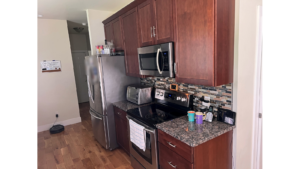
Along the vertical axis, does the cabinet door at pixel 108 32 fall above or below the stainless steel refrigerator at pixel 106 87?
above

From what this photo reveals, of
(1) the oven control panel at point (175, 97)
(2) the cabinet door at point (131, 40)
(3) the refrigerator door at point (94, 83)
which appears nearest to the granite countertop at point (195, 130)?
(1) the oven control panel at point (175, 97)

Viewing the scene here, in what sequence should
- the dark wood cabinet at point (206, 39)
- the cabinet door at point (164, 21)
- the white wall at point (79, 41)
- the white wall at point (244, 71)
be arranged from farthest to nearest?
the white wall at point (79, 41) → the cabinet door at point (164, 21) → the white wall at point (244, 71) → the dark wood cabinet at point (206, 39)

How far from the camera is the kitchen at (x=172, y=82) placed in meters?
1.41

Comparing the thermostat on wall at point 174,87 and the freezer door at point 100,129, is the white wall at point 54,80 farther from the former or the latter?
Result: the thermostat on wall at point 174,87

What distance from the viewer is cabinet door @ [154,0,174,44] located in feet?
5.66

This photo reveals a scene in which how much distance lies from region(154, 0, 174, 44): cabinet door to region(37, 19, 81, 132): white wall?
2895 mm

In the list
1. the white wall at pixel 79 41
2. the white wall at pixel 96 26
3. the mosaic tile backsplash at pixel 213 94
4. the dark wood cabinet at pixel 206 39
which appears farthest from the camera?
the white wall at pixel 79 41

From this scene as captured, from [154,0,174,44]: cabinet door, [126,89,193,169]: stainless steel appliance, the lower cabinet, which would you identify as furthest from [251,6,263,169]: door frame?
the lower cabinet

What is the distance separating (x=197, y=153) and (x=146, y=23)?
1.59m

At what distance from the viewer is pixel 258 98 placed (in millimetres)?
1656

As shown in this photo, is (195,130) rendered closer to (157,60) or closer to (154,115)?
(154,115)

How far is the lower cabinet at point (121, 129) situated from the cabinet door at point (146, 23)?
1.09 metres

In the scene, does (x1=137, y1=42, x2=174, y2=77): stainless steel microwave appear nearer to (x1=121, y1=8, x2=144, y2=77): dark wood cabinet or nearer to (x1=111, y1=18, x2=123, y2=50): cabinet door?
(x1=121, y1=8, x2=144, y2=77): dark wood cabinet
